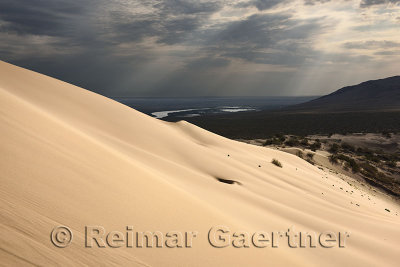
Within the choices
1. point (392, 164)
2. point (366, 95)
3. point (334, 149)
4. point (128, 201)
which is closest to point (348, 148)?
point (334, 149)

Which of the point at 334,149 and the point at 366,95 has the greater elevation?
the point at 366,95

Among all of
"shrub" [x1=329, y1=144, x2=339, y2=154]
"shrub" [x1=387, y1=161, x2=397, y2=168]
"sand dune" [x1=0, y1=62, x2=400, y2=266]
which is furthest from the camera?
"shrub" [x1=329, y1=144, x2=339, y2=154]

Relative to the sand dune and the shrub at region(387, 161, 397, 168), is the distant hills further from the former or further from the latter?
the sand dune

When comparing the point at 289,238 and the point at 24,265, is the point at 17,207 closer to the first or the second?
the point at 24,265

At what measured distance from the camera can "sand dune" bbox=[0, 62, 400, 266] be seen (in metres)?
2.14

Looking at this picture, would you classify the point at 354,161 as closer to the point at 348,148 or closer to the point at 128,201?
the point at 348,148

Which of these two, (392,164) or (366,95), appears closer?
(392,164)

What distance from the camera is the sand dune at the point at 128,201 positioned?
2145mm

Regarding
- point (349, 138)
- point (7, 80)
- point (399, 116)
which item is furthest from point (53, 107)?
point (399, 116)

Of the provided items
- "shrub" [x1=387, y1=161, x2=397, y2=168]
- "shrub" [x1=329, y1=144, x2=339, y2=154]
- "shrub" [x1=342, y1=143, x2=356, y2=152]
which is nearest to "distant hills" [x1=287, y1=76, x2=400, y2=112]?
"shrub" [x1=342, y1=143, x2=356, y2=152]

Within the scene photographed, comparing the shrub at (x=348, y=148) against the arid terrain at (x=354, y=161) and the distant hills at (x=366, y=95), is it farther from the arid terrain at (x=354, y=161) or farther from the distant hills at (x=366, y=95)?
the distant hills at (x=366, y=95)

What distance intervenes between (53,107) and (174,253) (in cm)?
533

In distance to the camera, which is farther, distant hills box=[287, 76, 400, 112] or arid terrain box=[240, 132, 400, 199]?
distant hills box=[287, 76, 400, 112]

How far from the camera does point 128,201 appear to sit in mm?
3012
